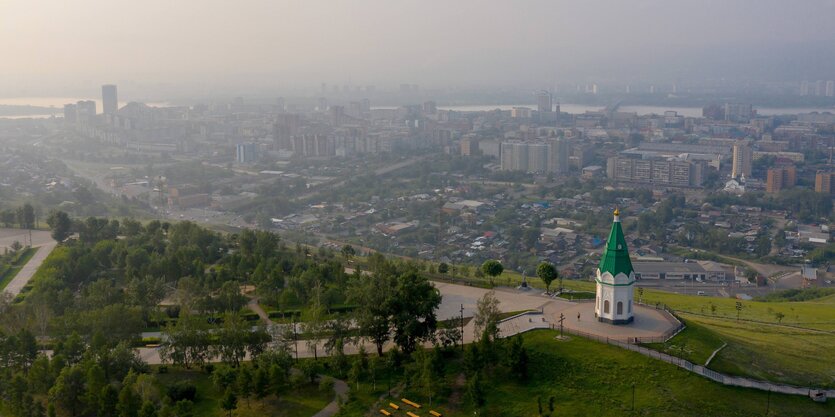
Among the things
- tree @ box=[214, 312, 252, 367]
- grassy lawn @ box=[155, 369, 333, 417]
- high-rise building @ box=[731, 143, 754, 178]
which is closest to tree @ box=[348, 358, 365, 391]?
grassy lawn @ box=[155, 369, 333, 417]

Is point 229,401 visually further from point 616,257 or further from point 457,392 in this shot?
point 616,257

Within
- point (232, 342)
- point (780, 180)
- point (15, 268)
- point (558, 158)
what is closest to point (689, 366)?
point (232, 342)

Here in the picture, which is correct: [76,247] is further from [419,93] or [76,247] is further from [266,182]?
[419,93]

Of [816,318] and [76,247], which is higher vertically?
[76,247]

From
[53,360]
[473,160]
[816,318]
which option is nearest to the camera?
[53,360]

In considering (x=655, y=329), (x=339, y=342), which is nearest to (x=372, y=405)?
(x=339, y=342)
